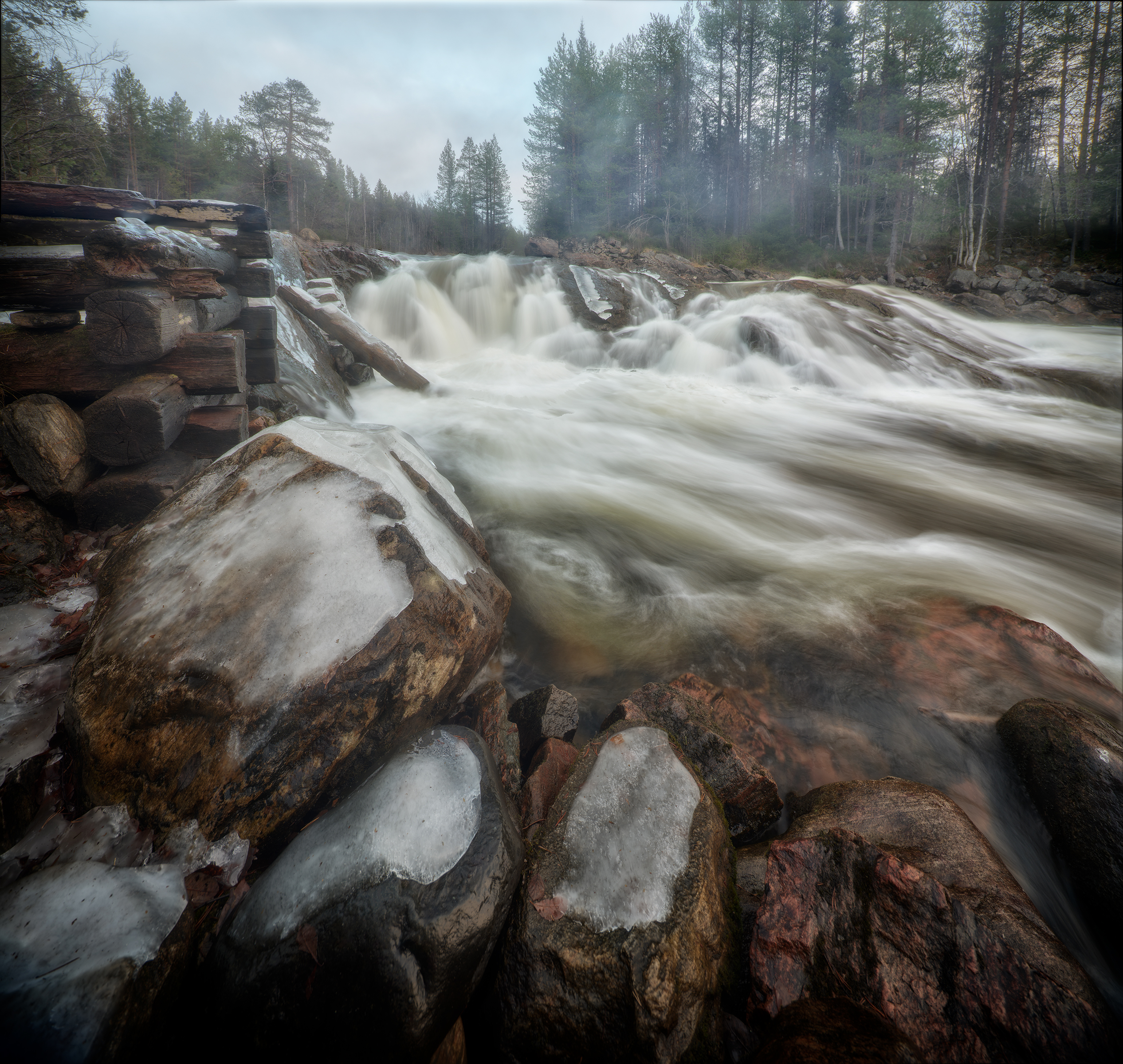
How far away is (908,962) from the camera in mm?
1355

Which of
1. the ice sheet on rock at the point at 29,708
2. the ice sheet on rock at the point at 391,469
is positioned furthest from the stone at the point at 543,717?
the ice sheet on rock at the point at 29,708

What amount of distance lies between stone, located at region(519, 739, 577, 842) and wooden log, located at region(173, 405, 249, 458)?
2776 mm

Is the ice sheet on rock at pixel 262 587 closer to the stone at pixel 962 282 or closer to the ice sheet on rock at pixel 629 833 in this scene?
the ice sheet on rock at pixel 629 833

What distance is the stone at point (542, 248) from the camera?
21.1m

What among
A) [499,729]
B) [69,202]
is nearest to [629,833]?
[499,729]

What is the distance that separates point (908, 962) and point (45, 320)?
503 cm

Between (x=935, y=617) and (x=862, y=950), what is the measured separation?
7.76ft

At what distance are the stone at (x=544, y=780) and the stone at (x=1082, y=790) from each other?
1.86m

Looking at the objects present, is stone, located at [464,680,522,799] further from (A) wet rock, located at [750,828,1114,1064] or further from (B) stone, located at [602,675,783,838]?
(A) wet rock, located at [750,828,1114,1064]

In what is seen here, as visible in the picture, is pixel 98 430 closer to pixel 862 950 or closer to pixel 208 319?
pixel 208 319

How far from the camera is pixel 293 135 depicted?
105ft

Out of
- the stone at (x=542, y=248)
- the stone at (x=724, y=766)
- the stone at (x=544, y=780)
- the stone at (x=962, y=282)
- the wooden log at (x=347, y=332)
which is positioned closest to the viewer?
the stone at (x=544, y=780)

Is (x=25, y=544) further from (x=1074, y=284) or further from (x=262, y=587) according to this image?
(x=1074, y=284)

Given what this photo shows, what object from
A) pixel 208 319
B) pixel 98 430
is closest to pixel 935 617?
pixel 98 430
